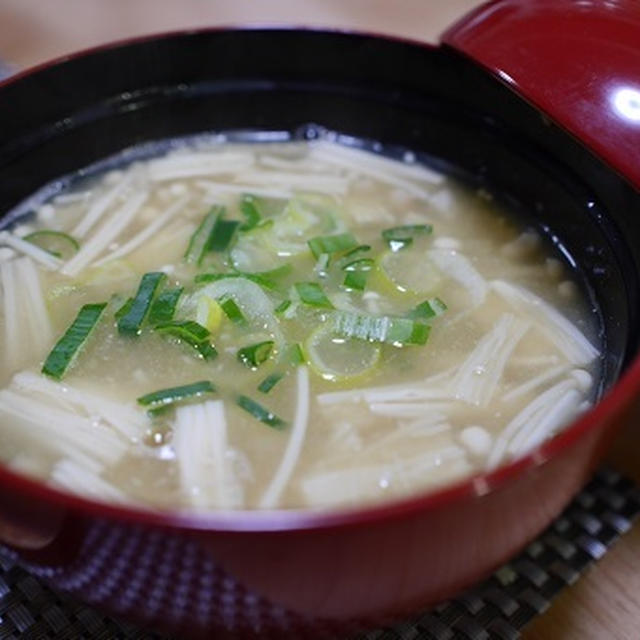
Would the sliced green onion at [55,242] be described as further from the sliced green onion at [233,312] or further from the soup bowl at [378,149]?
the sliced green onion at [233,312]

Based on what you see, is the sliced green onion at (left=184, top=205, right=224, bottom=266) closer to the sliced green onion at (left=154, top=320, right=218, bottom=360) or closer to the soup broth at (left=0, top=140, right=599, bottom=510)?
the soup broth at (left=0, top=140, right=599, bottom=510)

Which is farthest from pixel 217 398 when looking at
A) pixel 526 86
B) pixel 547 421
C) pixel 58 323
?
pixel 526 86

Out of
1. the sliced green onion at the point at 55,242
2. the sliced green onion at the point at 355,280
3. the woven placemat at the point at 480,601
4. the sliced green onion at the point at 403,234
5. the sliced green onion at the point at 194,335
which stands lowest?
the woven placemat at the point at 480,601

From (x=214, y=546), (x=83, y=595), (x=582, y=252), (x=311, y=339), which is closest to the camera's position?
(x=214, y=546)

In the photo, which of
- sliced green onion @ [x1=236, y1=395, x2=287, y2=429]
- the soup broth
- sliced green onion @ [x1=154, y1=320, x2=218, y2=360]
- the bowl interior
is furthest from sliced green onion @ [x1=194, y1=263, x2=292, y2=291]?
the bowl interior

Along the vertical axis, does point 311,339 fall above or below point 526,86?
below

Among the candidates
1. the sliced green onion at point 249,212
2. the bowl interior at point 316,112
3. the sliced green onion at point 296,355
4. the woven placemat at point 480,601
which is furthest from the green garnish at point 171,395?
the bowl interior at point 316,112

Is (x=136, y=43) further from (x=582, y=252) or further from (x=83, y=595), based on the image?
(x=83, y=595)

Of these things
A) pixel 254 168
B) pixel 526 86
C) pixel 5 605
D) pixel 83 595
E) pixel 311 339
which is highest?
pixel 526 86
